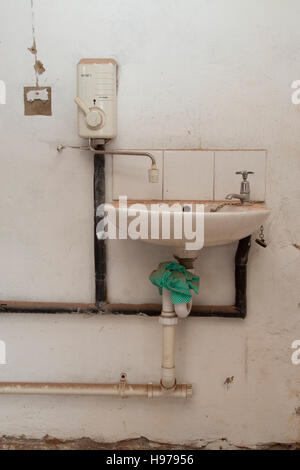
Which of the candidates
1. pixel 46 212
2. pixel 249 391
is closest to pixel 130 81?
pixel 46 212

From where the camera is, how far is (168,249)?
56.8 inches

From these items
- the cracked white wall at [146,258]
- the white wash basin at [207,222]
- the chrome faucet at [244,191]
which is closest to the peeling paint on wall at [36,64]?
the cracked white wall at [146,258]

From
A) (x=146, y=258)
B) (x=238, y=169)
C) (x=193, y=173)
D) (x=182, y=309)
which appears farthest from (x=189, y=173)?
(x=182, y=309)

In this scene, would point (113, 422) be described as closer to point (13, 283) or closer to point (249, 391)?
point (249, 391)

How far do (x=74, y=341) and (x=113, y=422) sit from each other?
321 mm

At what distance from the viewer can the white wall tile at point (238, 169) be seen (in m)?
1.38

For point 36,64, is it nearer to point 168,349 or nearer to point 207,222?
point 207,222

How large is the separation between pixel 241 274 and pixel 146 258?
0.33 m

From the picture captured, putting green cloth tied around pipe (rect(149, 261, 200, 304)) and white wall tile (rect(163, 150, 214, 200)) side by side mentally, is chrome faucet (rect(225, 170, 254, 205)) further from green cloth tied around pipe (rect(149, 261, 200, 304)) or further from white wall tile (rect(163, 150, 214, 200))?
green cloth tied around pipe (rect(149, 261, 200, 304))

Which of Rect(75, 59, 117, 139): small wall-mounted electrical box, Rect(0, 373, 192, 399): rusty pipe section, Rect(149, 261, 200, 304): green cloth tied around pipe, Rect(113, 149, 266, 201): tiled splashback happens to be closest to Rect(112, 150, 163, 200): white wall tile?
Rect(113, 149, 266, 201): tiled splashback

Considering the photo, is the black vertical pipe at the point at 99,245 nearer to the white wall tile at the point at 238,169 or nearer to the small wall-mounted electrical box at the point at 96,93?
the small wall-mounted electrical box at the point at 96,93

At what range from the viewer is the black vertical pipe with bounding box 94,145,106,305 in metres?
1.39

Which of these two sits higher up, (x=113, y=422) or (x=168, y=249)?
(x=168, y=249)
